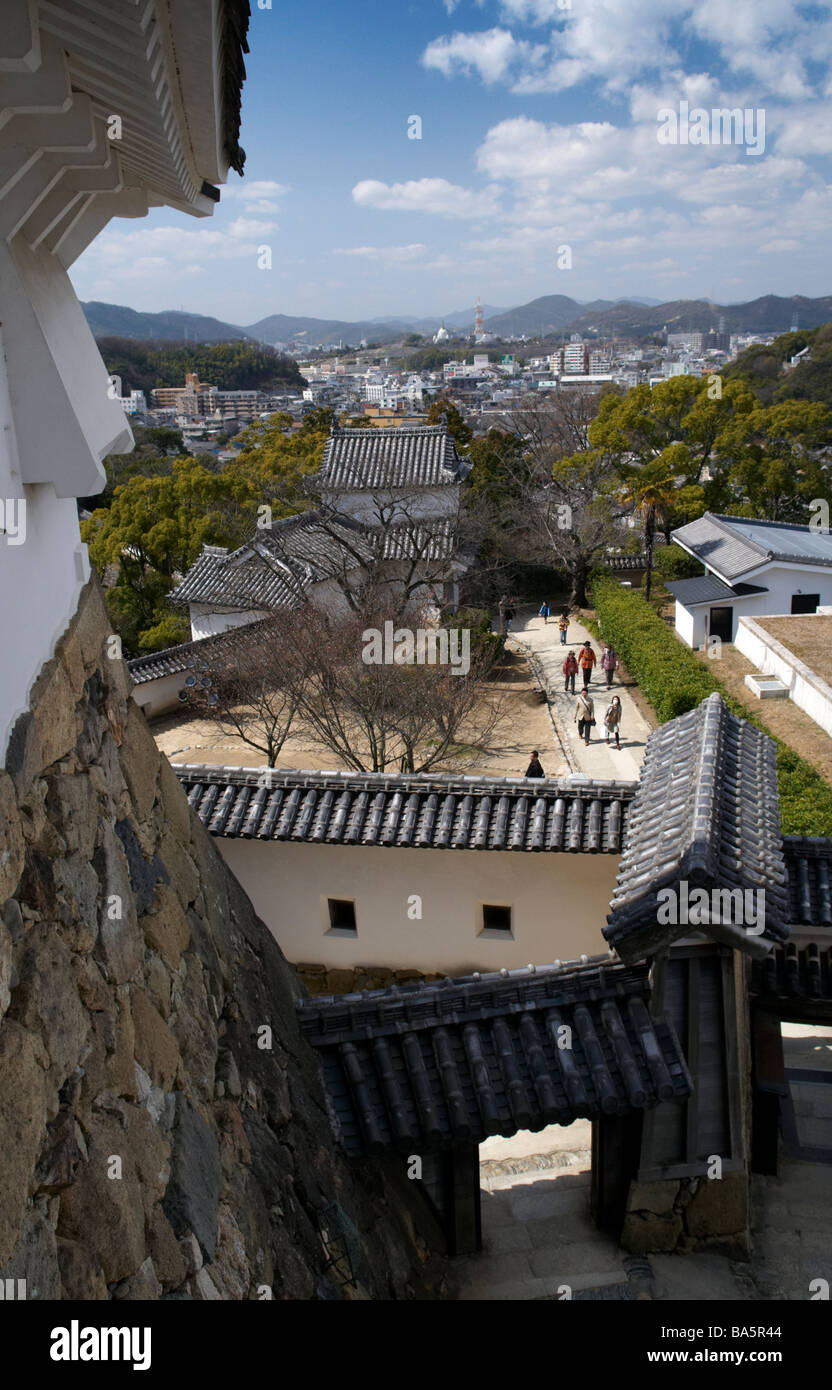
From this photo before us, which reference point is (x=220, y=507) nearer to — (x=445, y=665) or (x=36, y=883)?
(x=445, y=665)

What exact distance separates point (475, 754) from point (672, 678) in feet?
16.7

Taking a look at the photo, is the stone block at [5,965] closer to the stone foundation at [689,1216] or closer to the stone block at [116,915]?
the stone block at [116,915]

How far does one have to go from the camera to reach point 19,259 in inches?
131

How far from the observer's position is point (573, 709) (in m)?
22.8

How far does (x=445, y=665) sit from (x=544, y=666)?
8.79m

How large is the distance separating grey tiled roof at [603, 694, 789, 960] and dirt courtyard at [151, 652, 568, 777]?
31.7 ft

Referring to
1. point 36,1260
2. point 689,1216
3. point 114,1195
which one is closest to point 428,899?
point 689,1216

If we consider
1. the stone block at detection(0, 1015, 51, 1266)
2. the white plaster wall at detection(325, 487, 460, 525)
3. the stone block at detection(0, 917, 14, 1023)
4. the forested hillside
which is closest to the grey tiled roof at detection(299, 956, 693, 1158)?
the stone block at detection(0, 1015, 51, 1266)

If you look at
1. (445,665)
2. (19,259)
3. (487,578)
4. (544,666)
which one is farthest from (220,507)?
(19,259)

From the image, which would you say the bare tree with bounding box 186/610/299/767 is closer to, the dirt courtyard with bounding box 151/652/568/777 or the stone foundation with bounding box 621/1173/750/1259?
the dirt courtyard with bounding box 151/652/568/777

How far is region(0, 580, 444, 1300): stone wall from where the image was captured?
290 cm

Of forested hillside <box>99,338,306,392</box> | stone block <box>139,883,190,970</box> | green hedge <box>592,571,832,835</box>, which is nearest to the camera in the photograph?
stone block <box>139,883,190,970</box>

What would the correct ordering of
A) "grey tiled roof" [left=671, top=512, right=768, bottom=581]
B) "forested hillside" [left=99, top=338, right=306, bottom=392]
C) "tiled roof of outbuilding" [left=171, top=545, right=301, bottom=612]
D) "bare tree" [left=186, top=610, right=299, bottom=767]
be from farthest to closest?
"forested hillside" [left=99, top=338, right=306, bottom=392] → "grey tiled roof" [left=671, top=512, right=768, bottom=581] → "tiled roof of outbuilding" [left=171, top=545, right=301, bottom=612] → "bare tree" [left=186, top=610, right=299, bottom=767]
